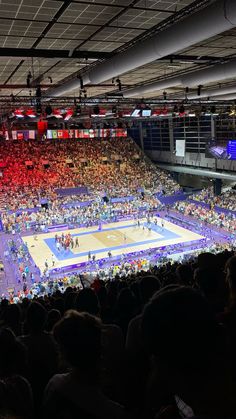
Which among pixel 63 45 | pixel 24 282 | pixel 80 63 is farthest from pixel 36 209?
pixel 63 45

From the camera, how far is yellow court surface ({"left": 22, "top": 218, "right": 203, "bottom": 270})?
3011cm

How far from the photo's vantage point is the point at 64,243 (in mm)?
32438

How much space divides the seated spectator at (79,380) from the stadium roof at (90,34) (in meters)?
6.64

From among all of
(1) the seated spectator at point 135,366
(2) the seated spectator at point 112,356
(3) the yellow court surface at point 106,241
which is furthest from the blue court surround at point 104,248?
(1) the seated spectator at point 135,366

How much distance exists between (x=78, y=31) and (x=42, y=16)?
1540 mm

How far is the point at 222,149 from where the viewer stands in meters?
39.2

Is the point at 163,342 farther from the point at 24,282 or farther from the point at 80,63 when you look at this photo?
the point at 24,282

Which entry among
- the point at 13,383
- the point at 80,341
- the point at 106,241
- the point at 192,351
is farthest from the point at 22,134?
the point at 192,351

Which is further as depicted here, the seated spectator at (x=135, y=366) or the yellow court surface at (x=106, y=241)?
the yellow court surface at (x=106, y=241)

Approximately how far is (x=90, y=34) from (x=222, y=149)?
3008cm

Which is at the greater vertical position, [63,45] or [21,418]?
[63,45]

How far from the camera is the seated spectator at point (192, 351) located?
1445 millimetres

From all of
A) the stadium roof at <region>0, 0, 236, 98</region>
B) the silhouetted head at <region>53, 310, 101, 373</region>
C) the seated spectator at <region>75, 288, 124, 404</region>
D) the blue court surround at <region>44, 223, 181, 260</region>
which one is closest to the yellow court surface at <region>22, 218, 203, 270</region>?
the blue court surround at <region>44, 223, 181, 260</region>

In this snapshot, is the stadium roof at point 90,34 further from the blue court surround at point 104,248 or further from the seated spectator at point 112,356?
the blue court surround at point 104,248
